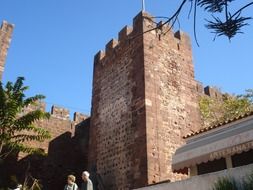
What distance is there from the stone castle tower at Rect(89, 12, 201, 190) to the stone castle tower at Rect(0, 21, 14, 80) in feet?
13.8

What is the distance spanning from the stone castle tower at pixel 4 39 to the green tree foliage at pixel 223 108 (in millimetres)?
8995

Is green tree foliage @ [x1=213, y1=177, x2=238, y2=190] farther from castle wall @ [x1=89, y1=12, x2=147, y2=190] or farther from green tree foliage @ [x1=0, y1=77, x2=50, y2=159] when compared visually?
green tree foliage @ [x1=0, y1=77, x2=50, y2=159]

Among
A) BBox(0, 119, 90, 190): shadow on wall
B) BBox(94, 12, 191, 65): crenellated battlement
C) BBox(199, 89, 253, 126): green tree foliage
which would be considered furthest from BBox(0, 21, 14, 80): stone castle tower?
BBox(199, 89, 253, 126): green tree foliage

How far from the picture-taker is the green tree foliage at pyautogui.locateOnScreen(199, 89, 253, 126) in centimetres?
1599

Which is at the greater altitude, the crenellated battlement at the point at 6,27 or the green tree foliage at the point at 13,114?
the crenellated battlement at the point at 6,27

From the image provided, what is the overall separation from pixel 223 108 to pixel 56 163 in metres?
8.75

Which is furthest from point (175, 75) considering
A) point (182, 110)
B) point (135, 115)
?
point (135, 115)

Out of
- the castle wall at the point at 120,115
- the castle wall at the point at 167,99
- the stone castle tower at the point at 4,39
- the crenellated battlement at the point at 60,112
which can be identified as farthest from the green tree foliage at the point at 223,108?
the stone castle tower at the point at 4,39

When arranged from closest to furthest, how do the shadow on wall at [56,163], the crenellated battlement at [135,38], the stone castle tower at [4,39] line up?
1. the crenellated battlement at [135,38]
2. the stone castle tower at [4,39]
3. the shadow on wall at [56,163]

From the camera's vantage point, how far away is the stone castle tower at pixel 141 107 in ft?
38.1

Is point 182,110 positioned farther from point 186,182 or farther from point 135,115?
point 186,182

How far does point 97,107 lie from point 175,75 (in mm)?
3795

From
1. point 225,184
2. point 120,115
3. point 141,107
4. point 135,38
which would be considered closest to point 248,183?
point 225,184

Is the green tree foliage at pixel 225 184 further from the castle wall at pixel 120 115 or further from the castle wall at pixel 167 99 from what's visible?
the castle wall at pixel 120 115
